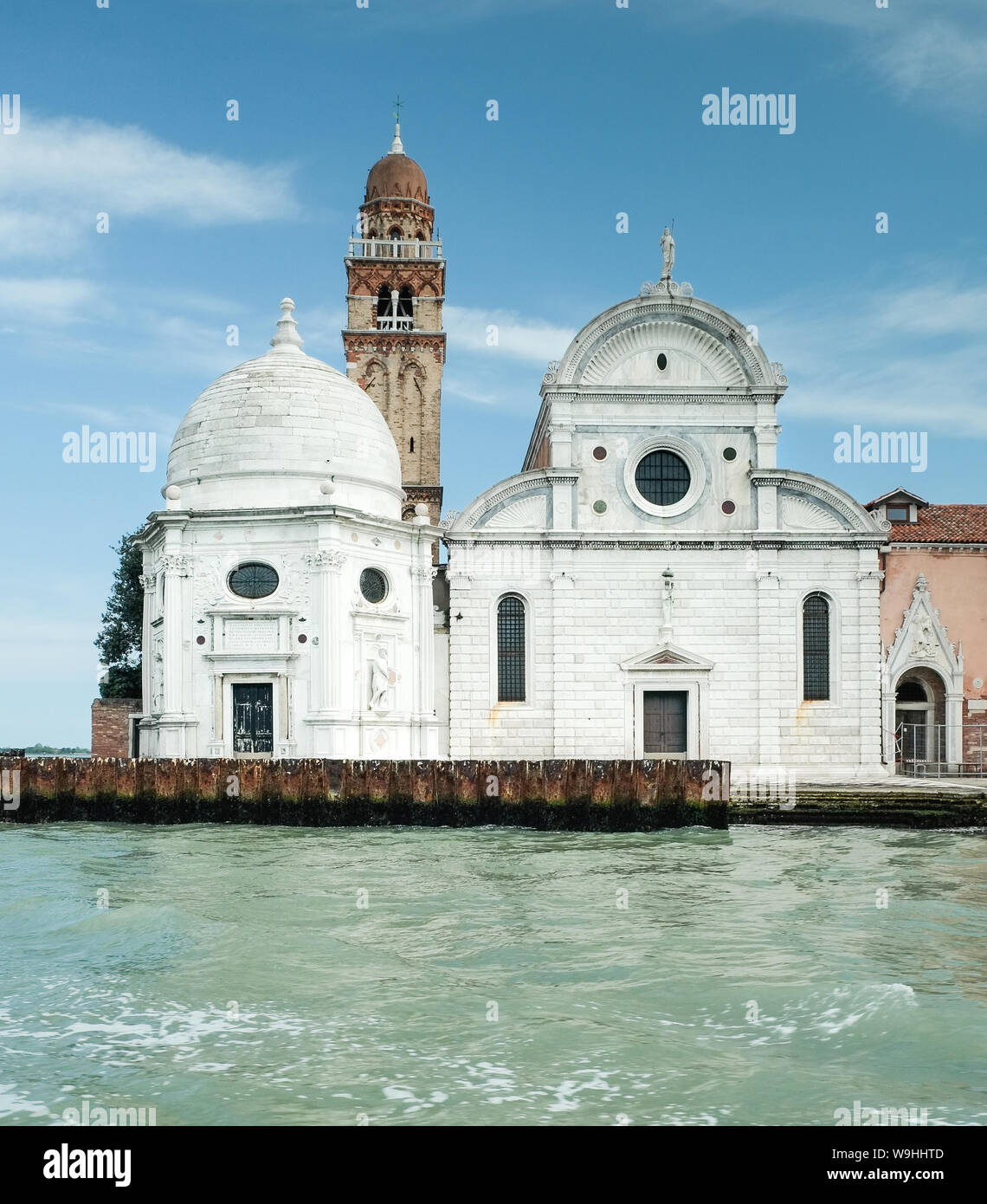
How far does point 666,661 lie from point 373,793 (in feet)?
32.2

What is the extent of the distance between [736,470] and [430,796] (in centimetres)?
1287

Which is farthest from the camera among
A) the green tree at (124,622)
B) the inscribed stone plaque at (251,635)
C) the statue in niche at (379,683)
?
the green tree at (124,622)

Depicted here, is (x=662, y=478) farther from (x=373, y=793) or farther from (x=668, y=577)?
(x=373, y=793)

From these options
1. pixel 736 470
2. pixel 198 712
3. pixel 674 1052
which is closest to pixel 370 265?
pixel 736 470

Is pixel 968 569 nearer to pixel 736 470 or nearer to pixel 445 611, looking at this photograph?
pixel 736 470

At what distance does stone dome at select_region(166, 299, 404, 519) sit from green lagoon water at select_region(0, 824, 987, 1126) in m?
13.7

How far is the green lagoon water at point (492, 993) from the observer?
7.53m

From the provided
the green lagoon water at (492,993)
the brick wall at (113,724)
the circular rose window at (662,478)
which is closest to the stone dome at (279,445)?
the circular rose window at (662,478)

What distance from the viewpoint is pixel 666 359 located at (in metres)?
31.5

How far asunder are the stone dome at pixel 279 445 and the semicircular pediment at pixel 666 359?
246 inches

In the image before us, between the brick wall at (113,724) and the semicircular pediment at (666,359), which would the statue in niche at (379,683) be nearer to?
the brick wall at (113,724)

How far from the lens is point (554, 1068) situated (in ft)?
26.3
